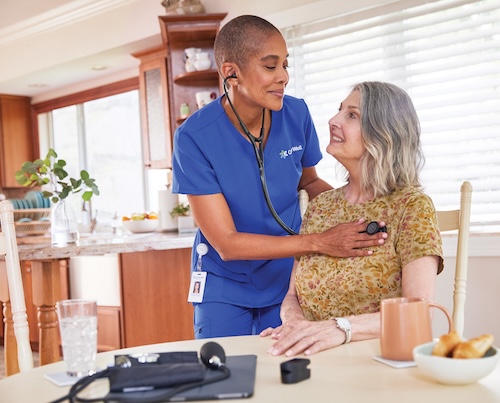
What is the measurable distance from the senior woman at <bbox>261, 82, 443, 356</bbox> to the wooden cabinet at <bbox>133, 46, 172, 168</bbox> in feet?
11.5

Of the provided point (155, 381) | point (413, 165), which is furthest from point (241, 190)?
point (155, 381)

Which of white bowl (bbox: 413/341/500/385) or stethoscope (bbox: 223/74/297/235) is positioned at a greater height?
stethoscope (bbox: 223/74/297/235)

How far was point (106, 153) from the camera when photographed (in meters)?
6.64

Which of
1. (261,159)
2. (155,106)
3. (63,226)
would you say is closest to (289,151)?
(261,159)

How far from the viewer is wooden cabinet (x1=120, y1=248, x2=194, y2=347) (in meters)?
4.18

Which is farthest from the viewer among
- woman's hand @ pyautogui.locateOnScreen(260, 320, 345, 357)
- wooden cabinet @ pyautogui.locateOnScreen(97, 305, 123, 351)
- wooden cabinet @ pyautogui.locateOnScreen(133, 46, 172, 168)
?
wooden cabinet @ pyautogui.locateOnScreen(133, 46, 172, 168)

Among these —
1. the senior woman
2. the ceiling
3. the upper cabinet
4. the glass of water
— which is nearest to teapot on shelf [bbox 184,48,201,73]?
the upper cabinet

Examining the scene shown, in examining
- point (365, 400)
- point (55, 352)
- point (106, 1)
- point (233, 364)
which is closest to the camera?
point (365, 400)

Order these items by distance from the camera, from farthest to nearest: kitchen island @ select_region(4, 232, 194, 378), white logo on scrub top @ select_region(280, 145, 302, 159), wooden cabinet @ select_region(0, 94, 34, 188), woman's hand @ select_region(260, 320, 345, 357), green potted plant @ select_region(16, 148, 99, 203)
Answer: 1. wooden cabinet @ select_region(0, 94, 34, 188)
2. kitchen island @ select_region(4, 232, 194, 378)
3. green potted plant @ select_region(16, 148, 99, 203)
4. white logo on scrub top @ select_region(280, 145, 302, 159)
5. woman's hand @ select_region(260, 320, 345, 357)

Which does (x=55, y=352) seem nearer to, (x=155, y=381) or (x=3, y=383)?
(x=3, y=383)

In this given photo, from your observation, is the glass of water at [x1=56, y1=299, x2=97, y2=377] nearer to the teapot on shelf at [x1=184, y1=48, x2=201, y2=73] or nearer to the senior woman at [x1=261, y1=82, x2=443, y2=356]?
the senior woman at [x1=261, y1=82, x2=443, y2=356]

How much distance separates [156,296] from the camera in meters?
4.33

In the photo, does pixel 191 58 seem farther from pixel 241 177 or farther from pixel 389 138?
pixel 389 138

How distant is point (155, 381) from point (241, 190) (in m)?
1.09
